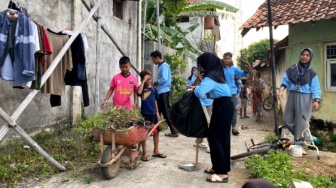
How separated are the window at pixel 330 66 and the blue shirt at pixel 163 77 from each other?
593 cm

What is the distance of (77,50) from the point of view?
4.95 metres

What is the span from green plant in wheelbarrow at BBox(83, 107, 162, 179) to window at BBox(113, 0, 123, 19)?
5325 millimetres

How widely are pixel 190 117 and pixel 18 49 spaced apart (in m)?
2.43

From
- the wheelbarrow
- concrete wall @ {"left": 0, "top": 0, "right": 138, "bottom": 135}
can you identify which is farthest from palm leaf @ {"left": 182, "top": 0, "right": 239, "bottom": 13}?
the wheelbarrow

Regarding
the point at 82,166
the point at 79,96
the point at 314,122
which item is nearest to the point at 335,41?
the point at 314,122

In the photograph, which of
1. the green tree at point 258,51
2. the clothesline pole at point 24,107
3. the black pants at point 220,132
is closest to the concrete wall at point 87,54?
the clothesline pole at point 24,107

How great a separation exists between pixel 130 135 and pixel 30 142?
1322 millimetres

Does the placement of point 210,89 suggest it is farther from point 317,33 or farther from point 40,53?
point 317,33

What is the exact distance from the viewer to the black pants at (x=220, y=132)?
421cm

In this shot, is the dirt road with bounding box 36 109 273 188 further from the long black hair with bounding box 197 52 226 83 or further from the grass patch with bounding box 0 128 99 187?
the long black hair with bounding box 197 52 226 83

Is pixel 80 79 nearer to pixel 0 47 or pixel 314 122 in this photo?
pixel 0 47

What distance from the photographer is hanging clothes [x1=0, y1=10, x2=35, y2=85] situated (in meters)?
3.78

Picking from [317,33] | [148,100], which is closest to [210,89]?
[148,100]

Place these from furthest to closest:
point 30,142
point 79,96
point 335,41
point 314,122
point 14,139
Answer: point 314,122 → point 335,41 → point 79,96 → point 14,139 → point 30,142
